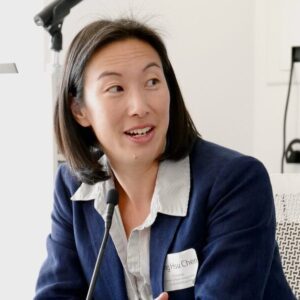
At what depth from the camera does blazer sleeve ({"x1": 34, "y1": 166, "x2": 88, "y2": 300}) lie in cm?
115

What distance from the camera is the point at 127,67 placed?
101cm

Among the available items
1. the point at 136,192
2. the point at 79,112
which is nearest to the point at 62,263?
the point at 136,192

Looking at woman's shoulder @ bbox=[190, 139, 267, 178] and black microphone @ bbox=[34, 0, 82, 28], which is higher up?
black microphone @ bbox=[34, 0, 82, 28]

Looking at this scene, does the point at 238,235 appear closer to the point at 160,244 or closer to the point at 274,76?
the point at 160,244

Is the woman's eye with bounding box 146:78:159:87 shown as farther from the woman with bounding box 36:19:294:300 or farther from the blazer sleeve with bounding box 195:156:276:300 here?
the blazer sleeve with bounding box 195:156:276:300

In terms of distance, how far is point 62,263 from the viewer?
3.83ft

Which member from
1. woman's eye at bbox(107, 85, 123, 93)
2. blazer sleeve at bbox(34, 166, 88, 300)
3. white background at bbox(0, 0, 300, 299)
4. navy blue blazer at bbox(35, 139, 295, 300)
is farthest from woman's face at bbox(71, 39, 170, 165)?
white background at bbox(0, 0, 300, 299)

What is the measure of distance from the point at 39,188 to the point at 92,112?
51 cm

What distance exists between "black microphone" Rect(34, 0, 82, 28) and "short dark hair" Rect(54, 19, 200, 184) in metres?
0.17

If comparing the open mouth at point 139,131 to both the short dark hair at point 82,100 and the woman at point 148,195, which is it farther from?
the short dark hair at point 82,100

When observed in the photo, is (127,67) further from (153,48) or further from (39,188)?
(39,188)

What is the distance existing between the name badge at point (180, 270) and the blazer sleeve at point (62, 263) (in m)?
0.26

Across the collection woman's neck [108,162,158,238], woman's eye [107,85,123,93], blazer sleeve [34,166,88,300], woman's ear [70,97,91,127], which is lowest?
blazer sleeve [34,166,88,300]

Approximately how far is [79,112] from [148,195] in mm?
260
